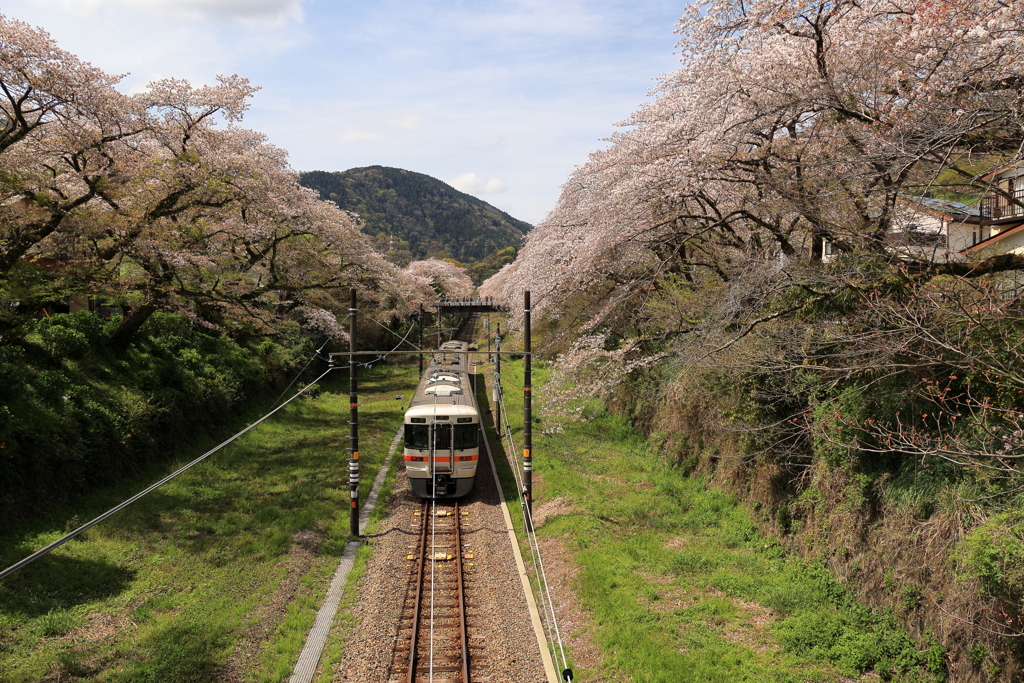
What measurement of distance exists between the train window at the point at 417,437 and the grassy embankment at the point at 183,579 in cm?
240

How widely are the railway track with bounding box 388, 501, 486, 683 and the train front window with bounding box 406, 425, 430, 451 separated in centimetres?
191

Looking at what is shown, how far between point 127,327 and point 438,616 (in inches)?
514

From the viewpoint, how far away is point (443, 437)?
15.1 metres

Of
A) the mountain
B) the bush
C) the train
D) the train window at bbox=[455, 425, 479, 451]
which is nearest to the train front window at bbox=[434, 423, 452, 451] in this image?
the train

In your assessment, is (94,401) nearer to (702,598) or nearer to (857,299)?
(702,598)

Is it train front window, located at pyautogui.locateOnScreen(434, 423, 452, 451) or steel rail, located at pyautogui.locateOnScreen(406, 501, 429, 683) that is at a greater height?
train front window, located at pyautogui.locateOnScreen(434, 423, 452, 451)

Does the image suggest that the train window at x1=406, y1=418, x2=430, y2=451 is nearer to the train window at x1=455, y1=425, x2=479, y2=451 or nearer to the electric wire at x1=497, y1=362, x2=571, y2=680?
the train window at x1=455, y1=425, x2=479, y2=451

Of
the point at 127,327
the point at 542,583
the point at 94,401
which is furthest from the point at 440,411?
the point at 127,327

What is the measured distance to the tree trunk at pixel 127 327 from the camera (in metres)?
16.5

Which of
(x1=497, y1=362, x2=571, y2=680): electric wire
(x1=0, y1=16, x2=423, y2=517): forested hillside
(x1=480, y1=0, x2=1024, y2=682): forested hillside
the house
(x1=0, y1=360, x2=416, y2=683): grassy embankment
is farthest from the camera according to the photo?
(x1=0, y1=16, x2=423, y2=517): forested hillside

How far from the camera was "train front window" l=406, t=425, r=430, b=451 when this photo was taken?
15.0m

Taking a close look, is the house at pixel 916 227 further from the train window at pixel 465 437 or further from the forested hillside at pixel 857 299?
the train window at pixel 465 437

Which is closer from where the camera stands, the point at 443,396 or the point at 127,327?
the point at 443,396

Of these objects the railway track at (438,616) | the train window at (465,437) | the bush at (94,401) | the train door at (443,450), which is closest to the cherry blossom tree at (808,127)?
the train window at (465,437)
